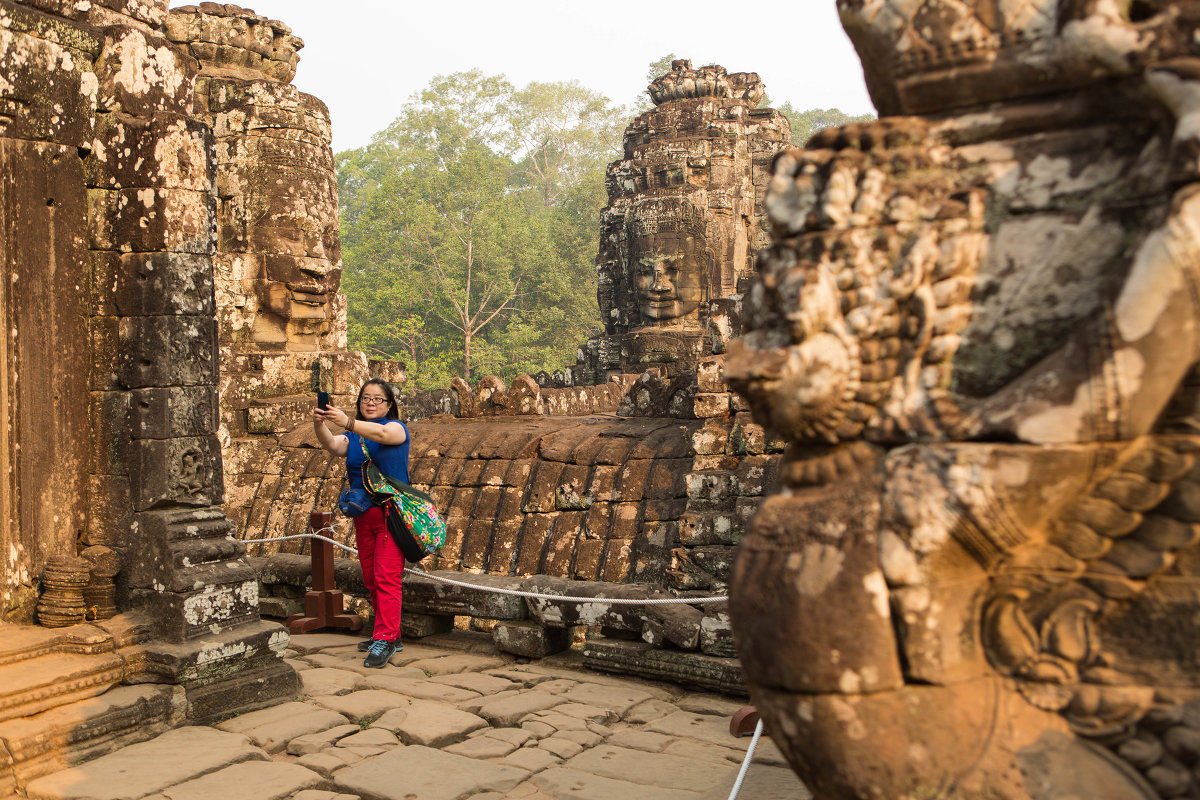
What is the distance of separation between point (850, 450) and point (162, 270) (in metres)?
3.98

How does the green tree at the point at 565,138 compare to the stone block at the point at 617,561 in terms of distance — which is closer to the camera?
the stone block at the point at 617,561

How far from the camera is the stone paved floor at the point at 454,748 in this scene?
3.60m

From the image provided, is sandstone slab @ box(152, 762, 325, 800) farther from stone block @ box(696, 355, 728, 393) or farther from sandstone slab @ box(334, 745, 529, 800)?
stone block @ box(696, 355, 728, 393)

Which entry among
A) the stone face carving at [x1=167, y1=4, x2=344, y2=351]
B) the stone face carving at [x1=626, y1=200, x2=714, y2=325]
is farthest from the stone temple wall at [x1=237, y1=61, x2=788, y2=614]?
the stone face carving at [x1=626, y1=200, x2=714, y2=325]

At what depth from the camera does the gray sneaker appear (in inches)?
210

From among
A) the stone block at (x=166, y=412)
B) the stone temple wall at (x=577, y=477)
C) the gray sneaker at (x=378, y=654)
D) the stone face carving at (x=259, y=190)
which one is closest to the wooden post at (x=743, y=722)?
the stone temple wall at (x=577, y=477)

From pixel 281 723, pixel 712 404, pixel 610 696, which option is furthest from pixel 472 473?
pixel 281 723

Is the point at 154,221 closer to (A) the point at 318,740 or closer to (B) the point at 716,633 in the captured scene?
(A) the point at 318,740

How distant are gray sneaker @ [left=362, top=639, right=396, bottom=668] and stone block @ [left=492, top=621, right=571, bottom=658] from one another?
63cm

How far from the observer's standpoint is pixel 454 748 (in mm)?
4113

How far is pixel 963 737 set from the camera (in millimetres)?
1756

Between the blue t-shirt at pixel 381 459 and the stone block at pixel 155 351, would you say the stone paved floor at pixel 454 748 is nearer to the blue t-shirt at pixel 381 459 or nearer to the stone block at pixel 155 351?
the blue t-shirt at pixel 381 459

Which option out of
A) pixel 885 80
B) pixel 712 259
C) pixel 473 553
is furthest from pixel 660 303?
pixel 885 80

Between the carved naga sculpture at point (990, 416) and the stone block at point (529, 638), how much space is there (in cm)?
367
